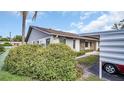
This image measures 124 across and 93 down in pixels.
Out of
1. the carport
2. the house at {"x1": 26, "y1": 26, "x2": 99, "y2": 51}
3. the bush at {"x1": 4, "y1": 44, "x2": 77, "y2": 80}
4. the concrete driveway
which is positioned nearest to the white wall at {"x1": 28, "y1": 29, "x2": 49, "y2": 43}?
the house at {"x1": 26, "y1": 26, "x2": 99, "y2": 51}

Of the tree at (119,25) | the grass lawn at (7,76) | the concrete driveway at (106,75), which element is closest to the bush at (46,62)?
the grass lawn at (7,76)

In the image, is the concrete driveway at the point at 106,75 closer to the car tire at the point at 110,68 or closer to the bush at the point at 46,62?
the car tire at the point at 110,68

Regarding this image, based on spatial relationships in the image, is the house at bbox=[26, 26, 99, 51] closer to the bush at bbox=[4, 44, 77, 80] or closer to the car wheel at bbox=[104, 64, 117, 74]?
the bush at bbox=[4, 44, 77, 80]

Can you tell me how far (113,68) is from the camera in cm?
489

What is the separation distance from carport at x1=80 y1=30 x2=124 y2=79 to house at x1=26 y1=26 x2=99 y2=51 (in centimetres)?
14

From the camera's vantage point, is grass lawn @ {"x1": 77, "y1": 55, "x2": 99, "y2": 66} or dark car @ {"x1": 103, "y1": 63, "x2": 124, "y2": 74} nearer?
dark car @ {"x1": 103, "y1": 63, "x2": 124, "y2": 74}

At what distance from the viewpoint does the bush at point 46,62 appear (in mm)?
4914

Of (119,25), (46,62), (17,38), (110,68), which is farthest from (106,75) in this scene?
(17,38)

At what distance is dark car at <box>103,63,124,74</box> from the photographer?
483 centimetres
